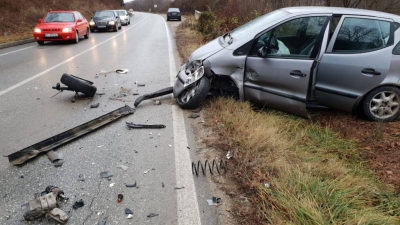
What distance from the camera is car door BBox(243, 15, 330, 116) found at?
4367 mm

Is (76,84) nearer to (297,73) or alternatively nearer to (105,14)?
(297,73)

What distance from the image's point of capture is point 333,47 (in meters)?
4.36

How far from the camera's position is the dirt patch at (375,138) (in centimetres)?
333

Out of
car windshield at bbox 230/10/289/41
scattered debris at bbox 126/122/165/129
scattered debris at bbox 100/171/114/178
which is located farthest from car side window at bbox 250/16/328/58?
scattered debris at bbox 100/171/114/178

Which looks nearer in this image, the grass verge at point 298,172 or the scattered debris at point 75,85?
the grass verge at point 298,172

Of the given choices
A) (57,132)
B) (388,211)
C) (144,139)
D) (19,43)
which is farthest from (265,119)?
(19,43)

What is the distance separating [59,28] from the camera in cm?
1316

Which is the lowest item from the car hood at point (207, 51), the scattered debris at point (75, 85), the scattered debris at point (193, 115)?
the scattered debris at point (193, 115)

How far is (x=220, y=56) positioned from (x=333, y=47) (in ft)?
5.51

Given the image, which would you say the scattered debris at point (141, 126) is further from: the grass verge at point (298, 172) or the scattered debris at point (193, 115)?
the grass verge at point (298, 172)

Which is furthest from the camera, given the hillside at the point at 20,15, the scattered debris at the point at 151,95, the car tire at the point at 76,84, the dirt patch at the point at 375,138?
the hillside at the point at 20,15

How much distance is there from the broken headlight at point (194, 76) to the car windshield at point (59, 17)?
39.2ft

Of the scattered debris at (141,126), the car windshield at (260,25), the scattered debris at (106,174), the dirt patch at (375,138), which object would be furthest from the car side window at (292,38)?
the scattered debris at (106,174)

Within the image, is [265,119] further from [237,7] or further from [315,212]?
[237,7]
